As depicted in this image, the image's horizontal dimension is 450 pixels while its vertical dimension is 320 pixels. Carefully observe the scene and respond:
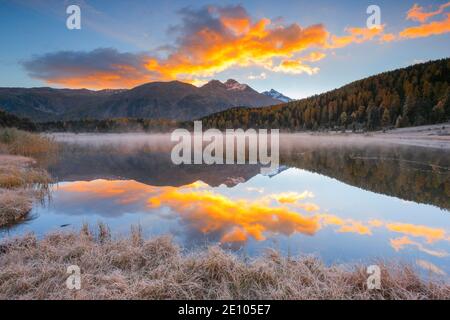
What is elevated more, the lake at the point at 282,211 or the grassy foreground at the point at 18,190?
the grassy foreground at the point at 18,190

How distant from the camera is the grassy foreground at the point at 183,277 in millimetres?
4699

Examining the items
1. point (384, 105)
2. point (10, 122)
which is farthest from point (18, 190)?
point (384, 105)

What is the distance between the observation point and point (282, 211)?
1103 cm

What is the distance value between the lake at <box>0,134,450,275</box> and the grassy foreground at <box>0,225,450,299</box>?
1.36 metres

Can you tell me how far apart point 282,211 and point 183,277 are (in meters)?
6.54

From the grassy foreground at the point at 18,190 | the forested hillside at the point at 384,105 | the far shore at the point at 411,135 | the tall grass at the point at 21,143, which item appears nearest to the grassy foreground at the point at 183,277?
the grassy foreground at the point at 18,190

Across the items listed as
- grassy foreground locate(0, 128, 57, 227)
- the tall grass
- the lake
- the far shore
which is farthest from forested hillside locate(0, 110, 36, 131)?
the lake

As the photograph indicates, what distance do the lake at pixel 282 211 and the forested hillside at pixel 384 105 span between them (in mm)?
54442

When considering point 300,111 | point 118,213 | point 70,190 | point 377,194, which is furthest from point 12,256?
point 300,111

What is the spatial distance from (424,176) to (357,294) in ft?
51.5

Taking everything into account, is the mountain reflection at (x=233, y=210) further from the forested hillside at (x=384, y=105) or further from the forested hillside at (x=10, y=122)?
the forested hillside at (x=384, y=105)

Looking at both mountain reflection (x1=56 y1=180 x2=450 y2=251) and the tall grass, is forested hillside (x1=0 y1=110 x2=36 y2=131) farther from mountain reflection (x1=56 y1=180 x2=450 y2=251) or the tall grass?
mountain reflection (x1=56 y1=180 x2=450 y2=251)

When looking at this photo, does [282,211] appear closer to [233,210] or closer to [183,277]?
[233,210]
